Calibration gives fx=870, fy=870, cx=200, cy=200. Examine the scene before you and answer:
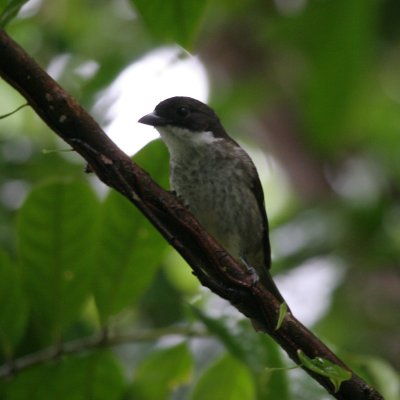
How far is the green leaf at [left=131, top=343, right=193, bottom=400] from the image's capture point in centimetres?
330

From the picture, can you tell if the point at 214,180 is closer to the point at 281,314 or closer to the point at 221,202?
the point at 221,202

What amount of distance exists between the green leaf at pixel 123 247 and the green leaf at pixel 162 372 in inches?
14.4

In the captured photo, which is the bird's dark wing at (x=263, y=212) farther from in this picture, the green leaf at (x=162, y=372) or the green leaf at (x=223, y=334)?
the green leaf at (x=223, y=334)

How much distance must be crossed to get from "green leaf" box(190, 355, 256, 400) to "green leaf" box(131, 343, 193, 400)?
172 mm

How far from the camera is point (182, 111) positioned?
14.0 ft

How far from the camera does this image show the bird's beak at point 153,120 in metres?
3.91

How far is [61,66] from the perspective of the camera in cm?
466

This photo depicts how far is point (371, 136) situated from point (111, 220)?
11.2 feet

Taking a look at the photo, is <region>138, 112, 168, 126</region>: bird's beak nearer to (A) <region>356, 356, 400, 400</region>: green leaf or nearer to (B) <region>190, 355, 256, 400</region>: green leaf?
(B) <region>190, 355, 256, 400</region>: green leaf

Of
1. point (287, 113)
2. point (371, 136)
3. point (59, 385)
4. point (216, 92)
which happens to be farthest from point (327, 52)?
point (287, 113)

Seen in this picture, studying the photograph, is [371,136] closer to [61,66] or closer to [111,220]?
[61,66]

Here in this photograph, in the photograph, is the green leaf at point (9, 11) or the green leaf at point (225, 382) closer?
the green leaf at point (9, 11)

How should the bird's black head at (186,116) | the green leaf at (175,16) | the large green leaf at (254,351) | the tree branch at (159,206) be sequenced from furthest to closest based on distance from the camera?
the bird's black head at (186,116)
the large green leaf at (254,351)
the green leaf at (175,16)
the tree branch at (159,206)

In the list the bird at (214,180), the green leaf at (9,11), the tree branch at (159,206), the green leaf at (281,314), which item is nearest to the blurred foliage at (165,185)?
the green leaf at (9,11)
